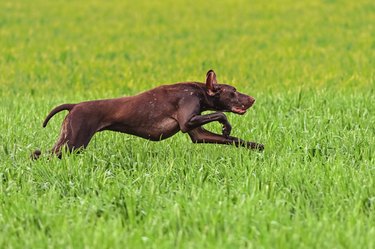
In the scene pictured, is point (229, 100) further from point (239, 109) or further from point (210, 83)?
point (210, 83)

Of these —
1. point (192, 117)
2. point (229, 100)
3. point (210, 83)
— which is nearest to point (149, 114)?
point (192, 117)

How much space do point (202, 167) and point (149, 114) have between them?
708mm

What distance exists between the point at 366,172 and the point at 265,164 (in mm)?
787

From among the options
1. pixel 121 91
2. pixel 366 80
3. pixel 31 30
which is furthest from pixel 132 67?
pixel 31 30

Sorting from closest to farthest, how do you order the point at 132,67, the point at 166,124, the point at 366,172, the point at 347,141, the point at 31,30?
1. the point at 366,172
2. the point at 166,124
3. the point at 347,141
4. the point at 132,67
5. the point at 31,30

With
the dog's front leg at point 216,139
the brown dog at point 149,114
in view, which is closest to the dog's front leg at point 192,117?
the brown dog at point 149,114

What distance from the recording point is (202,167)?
21.3ft

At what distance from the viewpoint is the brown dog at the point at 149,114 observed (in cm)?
681

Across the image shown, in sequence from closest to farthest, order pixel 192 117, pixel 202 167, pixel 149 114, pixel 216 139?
pixel 202 167
pixel 192 117
pixel 149 114
pixel 216 139

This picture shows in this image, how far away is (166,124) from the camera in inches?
272

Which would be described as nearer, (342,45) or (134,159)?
(134,159)

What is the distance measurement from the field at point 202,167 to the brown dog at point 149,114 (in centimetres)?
22

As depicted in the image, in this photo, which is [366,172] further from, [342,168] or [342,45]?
[342,45]

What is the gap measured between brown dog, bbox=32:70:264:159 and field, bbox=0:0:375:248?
0.72 feet
